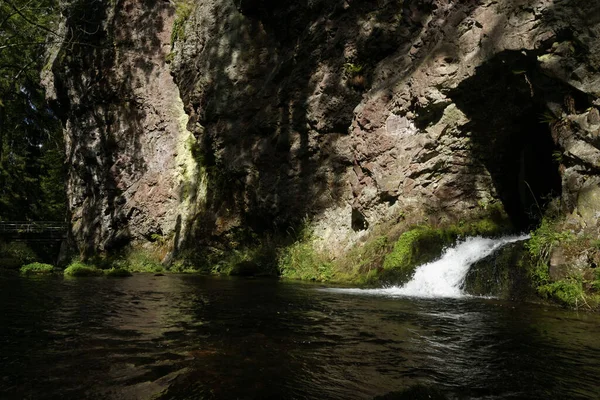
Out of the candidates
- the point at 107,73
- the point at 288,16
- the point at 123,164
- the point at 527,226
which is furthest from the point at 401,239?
the point at 107,73

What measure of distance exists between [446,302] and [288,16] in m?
14.7

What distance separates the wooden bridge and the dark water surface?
30701mm

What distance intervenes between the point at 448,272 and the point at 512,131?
195 inches

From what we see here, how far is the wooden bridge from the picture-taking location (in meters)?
33.5

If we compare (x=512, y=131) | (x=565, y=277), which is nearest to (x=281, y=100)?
(x=512, y=131)

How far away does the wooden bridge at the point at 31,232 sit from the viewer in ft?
110

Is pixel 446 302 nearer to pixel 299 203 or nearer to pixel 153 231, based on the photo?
pixel 299 203

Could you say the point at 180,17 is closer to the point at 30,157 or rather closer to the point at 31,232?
the point at 31,232

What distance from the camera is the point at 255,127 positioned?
19.0m

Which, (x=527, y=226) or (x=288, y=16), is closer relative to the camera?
(x=527, y=226)

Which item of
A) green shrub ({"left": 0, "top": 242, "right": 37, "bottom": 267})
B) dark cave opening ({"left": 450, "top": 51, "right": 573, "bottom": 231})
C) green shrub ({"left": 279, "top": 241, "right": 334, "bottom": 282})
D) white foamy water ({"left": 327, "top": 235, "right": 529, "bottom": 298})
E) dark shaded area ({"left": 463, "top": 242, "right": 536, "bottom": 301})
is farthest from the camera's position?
green shrub ({"left": 0, "top": 242, "right": 37, "bottom": 267})

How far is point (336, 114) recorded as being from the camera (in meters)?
16.1

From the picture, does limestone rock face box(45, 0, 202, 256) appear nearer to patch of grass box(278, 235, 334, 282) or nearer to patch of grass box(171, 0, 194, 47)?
patch of grass box(171, 0, 194, 47)

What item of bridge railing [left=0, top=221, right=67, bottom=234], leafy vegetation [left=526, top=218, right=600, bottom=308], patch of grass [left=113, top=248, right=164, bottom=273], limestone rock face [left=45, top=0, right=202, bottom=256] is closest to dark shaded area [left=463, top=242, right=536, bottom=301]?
leafy vegetation [left=526, top=218, right=600, bottom=308]
